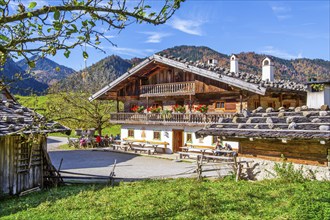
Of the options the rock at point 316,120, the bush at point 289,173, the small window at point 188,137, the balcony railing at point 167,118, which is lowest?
the bush at point 289,173

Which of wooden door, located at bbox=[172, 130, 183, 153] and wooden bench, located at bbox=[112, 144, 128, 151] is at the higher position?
wooden door, located at bbox=[172, 130, 183, 153]

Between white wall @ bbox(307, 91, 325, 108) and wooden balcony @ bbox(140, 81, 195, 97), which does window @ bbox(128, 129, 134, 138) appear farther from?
white wall @ bbox(307, 91, 325, 108)

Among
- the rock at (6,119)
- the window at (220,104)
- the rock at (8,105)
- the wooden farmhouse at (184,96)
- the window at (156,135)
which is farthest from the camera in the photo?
the window at (156,135)

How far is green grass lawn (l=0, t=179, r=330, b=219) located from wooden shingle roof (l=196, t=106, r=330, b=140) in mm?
1465

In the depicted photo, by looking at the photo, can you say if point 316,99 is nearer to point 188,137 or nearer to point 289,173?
point 289,173

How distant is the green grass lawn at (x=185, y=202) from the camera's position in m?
7.34

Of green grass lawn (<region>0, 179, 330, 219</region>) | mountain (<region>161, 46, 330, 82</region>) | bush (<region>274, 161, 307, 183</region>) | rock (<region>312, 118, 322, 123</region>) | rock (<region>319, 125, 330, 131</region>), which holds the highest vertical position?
mountain (<region>161, 46, 330, 82</region>)

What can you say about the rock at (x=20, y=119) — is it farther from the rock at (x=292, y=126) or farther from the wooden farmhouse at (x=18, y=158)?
the rock at (x=292, y=126)

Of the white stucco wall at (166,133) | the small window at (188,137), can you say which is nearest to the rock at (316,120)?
the white stucco wall at (166,133)

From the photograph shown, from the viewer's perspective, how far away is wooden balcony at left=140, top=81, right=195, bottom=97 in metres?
23.8

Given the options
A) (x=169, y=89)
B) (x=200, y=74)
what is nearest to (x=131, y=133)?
(x=169, y=89)

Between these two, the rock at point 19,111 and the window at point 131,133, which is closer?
the rock at point 19,111

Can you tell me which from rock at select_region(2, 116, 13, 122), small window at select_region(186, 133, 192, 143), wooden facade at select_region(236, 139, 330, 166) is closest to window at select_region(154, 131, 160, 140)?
small window at select_region(186, 133, 192, 143)

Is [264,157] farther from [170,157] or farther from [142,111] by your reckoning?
[142,111]
